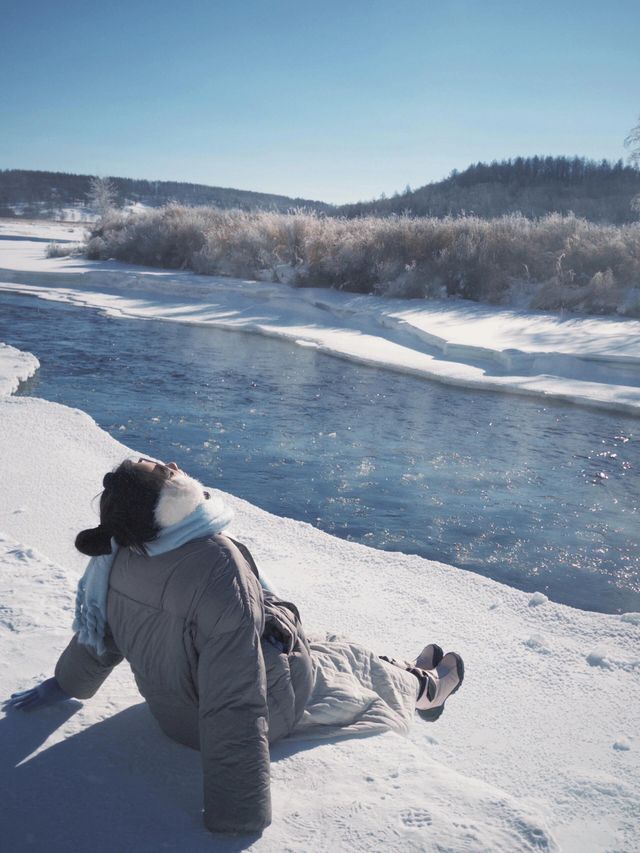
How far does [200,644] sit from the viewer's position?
1.83 metres

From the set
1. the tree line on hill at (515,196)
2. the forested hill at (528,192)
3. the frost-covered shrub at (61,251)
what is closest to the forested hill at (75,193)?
the tree line on hill at (515,196)

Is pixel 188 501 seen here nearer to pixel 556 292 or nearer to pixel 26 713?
pixel 26 713

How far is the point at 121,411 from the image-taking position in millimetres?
7734

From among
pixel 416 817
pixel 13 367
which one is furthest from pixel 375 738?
pixel 13 367

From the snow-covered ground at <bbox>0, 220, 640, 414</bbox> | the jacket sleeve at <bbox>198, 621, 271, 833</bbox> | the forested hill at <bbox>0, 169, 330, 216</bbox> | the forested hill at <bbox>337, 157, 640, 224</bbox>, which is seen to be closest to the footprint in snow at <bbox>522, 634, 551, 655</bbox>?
the jacket sleeve at <bbox>198, 621, 271, 833</bbox>

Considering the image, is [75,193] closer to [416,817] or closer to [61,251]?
[61,251]

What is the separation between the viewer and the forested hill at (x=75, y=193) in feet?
234

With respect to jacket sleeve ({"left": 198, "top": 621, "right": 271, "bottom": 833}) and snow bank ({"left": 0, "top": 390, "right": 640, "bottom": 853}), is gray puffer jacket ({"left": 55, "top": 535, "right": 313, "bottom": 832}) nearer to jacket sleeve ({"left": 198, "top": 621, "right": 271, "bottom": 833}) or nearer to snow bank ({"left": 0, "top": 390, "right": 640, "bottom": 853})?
jacket sleeve ({"left": 198, "top": 621, "right": 271, "bottom": 833})

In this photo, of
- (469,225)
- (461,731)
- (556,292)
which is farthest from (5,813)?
(469,225)

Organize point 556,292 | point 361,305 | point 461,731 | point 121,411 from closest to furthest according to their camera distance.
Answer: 1. point 461,731
2. point 121,411
3. point 556,292
4. point 361,305

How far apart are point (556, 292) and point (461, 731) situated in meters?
11.9

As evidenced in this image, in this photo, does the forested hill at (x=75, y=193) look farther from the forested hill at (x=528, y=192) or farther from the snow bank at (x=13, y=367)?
the snow bank at (x=13, y=367)

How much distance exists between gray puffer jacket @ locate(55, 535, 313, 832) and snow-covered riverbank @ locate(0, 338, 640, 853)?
130 mm

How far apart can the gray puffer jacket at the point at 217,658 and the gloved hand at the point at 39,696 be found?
21 cm
